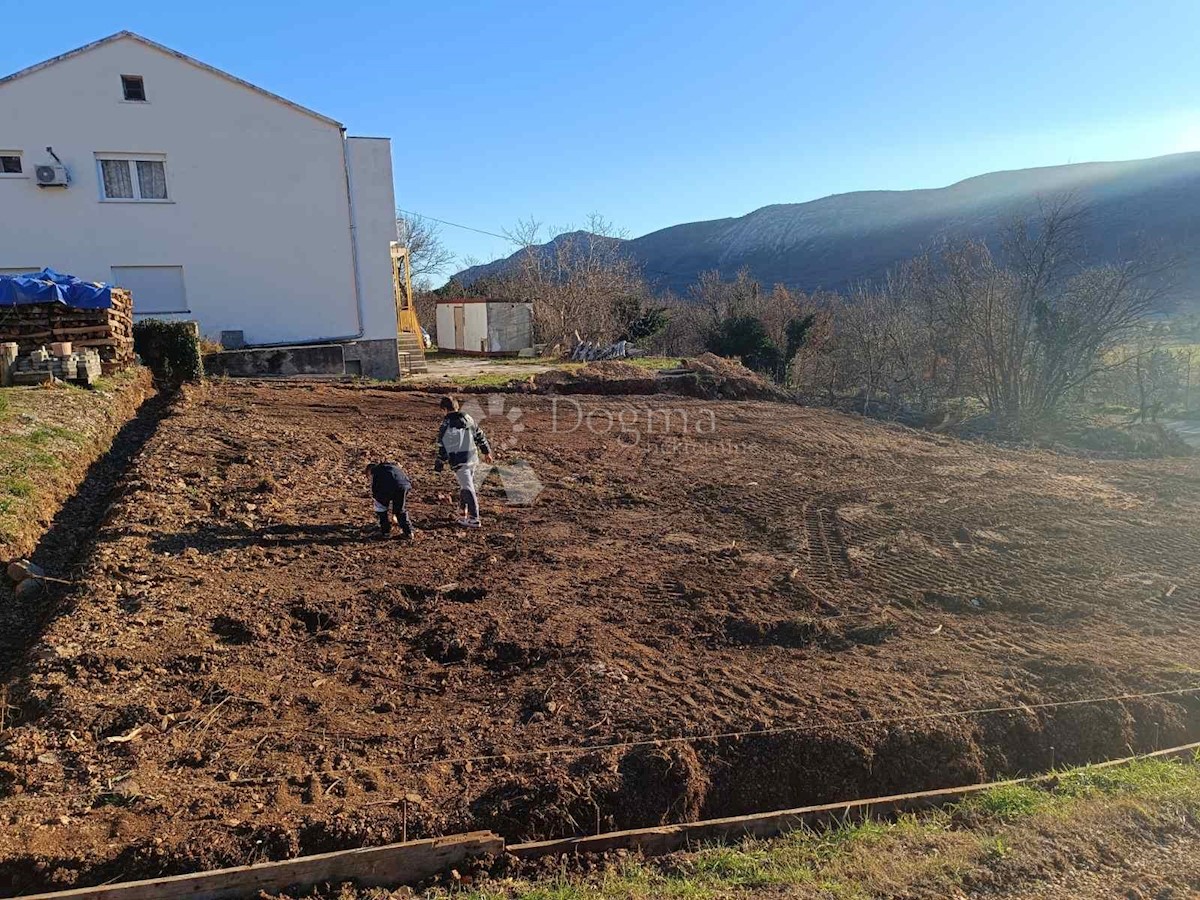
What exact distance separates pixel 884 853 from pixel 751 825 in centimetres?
66

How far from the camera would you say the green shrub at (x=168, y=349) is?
1443cm

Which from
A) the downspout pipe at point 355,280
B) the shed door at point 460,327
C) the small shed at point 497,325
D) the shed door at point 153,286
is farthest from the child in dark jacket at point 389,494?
the shed door at point 460,327

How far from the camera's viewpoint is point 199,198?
59.1 ft

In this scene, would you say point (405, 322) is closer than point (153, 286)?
No

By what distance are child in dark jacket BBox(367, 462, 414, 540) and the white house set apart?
1324 centimetres

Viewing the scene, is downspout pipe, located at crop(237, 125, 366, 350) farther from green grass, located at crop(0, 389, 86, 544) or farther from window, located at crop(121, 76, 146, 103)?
green grass, located at crop(0, 389, 86, 544)

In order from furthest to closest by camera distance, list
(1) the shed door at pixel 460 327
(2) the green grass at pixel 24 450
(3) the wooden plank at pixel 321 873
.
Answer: (1) the shed door at pixel 460 327 → (2) the green grass at pixel 24 450 → (3) the wooden plank at pixel 321 873

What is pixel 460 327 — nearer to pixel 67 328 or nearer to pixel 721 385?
pixel 721 385

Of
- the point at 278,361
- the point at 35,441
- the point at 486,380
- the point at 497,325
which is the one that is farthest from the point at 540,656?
the point at 497,325

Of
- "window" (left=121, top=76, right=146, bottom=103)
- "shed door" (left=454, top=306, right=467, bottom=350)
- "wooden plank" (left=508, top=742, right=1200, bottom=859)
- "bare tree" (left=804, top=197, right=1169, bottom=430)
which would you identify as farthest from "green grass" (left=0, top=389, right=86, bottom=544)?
"shed door" (left=454, top=306, right=467, bottom=350)

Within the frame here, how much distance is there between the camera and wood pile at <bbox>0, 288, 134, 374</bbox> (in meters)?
11.9

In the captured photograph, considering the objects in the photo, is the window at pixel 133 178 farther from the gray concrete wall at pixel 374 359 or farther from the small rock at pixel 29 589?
the small rock at pixel 29 589

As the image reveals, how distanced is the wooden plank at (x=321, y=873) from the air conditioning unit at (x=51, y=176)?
19679 mm

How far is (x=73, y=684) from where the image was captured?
13.7 ft
